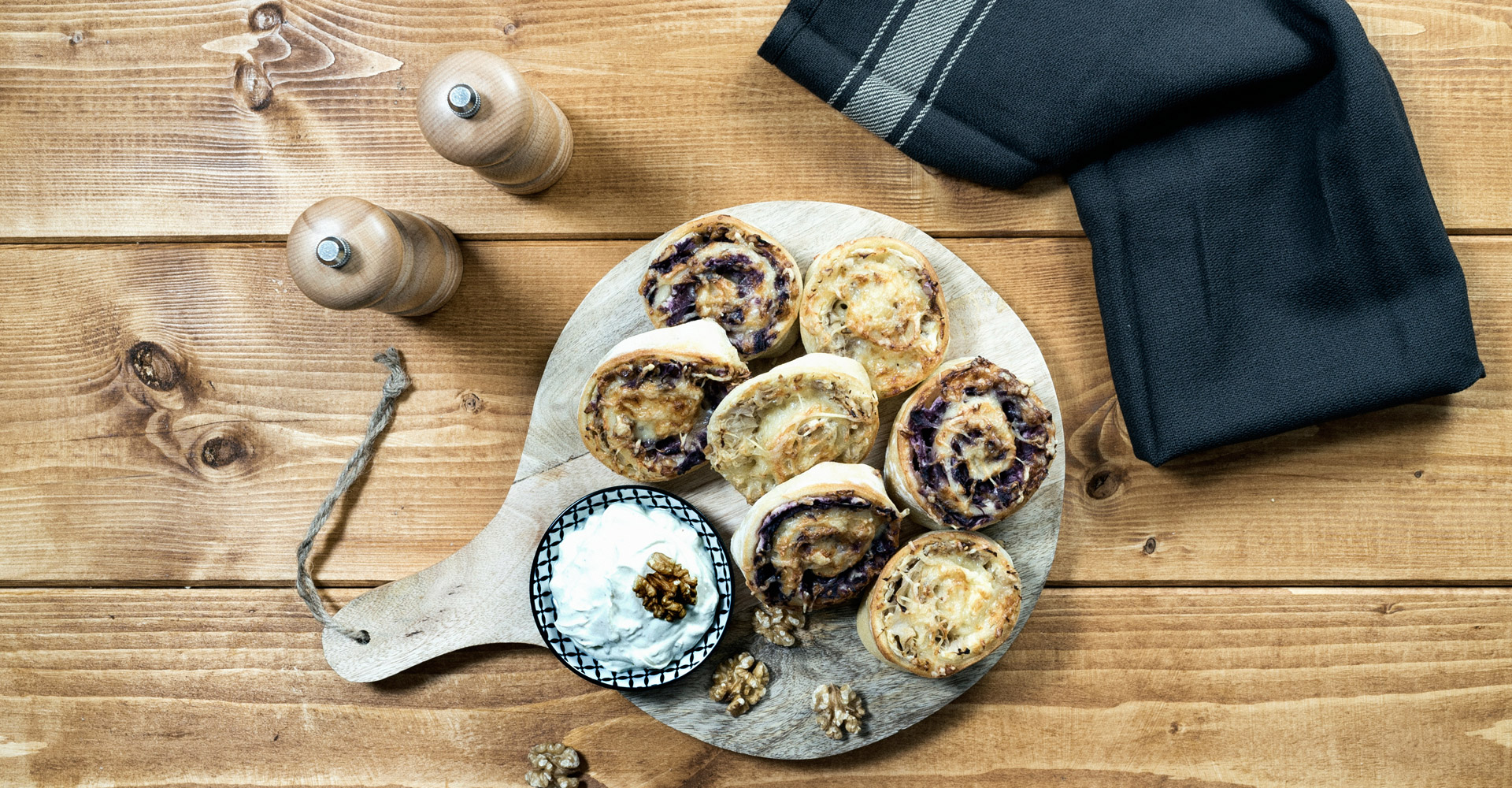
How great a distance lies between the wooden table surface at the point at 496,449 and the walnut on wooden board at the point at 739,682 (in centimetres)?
24

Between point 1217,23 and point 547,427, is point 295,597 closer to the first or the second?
point 547,427

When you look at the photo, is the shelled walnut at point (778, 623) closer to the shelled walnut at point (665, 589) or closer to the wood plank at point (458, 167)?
the shelled walnut at point (665, 589)

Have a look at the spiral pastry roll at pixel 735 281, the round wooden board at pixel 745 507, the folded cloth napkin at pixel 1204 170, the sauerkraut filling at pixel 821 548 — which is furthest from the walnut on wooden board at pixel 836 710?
the folded cloth napkin at pixel 1204 170

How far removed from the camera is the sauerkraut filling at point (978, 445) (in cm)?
188

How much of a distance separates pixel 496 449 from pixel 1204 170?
6.33 feet

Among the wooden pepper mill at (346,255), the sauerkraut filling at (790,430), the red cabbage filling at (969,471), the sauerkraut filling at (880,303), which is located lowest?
the red cabbage filling at (969,471)

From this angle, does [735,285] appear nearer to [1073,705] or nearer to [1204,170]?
[1204,170]

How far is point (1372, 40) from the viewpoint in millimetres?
2186

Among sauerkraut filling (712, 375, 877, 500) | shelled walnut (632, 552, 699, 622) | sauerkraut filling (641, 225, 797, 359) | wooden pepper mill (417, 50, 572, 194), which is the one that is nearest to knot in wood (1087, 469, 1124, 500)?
sauerkraut filling (712, 375, 877, 500)

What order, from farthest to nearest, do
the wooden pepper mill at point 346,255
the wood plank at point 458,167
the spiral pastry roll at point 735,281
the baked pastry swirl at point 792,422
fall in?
the wood plank at point 458,167 → the spiral pastry roll at point 735,281 → the baked pastry swirl at point 792,422 → the wooden pepper mill at point 346,255

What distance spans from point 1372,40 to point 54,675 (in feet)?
12.8

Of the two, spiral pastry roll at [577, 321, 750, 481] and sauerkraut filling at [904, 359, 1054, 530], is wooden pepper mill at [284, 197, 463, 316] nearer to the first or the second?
spiral pastry roll at [577, 321, 750, 481]

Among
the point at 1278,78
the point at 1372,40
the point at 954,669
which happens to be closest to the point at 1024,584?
the point at 954,669

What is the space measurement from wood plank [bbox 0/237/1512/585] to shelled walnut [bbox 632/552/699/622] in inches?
23.1
